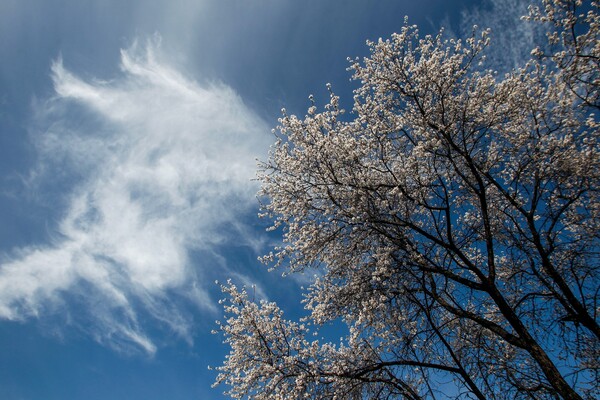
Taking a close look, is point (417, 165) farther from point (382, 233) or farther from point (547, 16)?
point (547, 16)

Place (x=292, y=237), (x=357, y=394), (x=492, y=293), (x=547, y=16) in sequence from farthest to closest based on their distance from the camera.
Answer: (x=292, y=237)
(x=357, y=394)
(x=492, y=293)
(x=547, y=16)

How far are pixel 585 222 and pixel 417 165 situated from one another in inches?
216

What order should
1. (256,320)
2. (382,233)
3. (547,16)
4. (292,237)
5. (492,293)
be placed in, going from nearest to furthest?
(547,16)
(492,293)
(382,233)
(292,237)
(256,320)

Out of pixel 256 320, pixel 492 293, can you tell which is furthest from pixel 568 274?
pixel 256 320

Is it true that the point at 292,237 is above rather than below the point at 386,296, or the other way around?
above

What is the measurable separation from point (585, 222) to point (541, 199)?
192 centimetres

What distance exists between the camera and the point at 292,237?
11273mm

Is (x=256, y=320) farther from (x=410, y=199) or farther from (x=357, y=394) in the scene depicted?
(x=410, y=199)

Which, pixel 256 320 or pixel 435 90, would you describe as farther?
pixel 256 320

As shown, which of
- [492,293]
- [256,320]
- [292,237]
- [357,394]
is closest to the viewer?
[492,293]

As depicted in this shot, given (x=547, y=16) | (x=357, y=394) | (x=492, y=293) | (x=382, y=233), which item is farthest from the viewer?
(x=357, y=394)

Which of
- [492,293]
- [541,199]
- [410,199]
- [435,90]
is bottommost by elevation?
[492,293]

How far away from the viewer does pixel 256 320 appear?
15.4m

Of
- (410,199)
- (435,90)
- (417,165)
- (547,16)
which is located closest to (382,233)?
(410,199)
